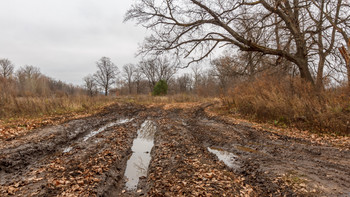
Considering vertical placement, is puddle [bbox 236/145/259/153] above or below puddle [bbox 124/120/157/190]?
above

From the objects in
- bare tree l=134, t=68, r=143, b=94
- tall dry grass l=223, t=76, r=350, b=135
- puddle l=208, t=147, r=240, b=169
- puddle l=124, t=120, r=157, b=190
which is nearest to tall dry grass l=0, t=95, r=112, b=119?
puddle l=124, t=120, r=157, b=190

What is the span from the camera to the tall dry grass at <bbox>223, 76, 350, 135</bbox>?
286 inches

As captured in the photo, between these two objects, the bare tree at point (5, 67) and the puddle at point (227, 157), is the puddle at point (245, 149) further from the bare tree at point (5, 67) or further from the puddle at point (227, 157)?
the bare tree at point (5, 67)

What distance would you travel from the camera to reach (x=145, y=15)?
11.3 m

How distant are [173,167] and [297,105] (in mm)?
7380

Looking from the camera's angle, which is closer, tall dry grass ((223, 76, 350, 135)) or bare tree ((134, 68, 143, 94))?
tall dry grass ((223, 76, 350, 135))

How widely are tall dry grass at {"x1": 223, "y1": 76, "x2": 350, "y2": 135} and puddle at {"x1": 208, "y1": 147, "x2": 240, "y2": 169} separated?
4.58 metres

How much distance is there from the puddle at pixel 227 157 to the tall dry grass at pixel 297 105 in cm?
458

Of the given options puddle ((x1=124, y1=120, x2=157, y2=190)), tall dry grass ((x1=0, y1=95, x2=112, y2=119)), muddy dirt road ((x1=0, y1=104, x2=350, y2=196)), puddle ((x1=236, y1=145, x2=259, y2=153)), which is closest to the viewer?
muddy dirt road ((x1=0, y1=104, x2=350, y2=196))

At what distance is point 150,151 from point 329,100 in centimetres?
800

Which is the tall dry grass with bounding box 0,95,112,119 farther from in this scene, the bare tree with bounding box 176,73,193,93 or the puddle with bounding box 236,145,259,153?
the bare tree with bounding box 176,73,193,93

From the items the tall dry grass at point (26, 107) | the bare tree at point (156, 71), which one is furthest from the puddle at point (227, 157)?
the bare tree at point (156, 71)

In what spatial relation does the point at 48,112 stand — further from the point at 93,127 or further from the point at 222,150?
the point at 222,150

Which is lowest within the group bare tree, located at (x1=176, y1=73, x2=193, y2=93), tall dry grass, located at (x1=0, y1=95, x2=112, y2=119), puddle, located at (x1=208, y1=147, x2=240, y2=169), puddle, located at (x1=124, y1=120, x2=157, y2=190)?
puddle, located at (x1=124, y1=120, x2=157, y2=190)
